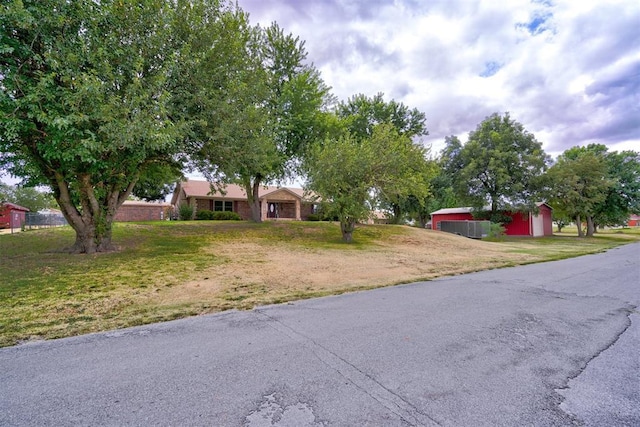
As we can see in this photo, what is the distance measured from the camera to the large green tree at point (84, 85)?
22.9ft

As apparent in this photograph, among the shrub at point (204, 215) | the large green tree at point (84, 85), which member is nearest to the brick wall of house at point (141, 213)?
the shrub at point (204, 215)

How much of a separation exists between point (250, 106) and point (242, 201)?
17778 millimetres

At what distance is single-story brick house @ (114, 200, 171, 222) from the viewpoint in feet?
90.4

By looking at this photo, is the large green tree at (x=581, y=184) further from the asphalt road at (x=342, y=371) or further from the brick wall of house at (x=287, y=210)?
the asphalt road at (x=342, y=371)

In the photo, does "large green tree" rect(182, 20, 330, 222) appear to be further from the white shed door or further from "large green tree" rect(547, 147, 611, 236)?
the white shed door

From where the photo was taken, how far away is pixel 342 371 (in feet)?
9.31

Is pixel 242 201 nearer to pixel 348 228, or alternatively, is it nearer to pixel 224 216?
pixel 224 216

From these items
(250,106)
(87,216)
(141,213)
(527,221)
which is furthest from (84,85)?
(527,221)

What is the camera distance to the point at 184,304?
5.24 metres

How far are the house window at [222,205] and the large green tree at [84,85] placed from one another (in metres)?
17.6

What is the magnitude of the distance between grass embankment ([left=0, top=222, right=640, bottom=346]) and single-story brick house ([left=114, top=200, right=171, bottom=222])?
1392 cm

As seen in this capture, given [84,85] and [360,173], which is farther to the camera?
[360,173]

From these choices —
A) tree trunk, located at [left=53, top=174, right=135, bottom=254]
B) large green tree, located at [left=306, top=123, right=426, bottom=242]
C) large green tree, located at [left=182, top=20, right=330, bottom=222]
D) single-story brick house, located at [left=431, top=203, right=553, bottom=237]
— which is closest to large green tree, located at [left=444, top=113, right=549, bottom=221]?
single-story brick house, located at [left=431, top=203, right=553, bottom=237]

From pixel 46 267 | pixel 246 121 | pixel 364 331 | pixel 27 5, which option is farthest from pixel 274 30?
pixel 364 331
